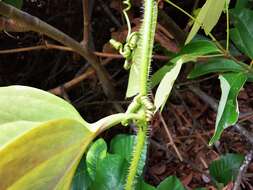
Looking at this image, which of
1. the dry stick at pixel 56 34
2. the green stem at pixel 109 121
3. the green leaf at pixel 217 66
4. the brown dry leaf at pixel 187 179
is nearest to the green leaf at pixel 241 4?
the green leaf at pixel 217 66

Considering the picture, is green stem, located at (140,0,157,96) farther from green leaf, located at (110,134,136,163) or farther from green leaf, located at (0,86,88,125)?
green leaf, located at (110,134,136,163)

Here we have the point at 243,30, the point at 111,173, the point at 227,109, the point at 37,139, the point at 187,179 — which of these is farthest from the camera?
the point at 187,179

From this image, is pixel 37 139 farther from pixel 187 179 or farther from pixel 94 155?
pixel 187 179

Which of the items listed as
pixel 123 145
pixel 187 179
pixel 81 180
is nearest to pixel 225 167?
pixel 187 179

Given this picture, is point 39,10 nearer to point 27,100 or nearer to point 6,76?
point 6,76

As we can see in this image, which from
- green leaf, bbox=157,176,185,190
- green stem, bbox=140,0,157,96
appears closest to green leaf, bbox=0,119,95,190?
green stem, bbox=140,0,157,96
